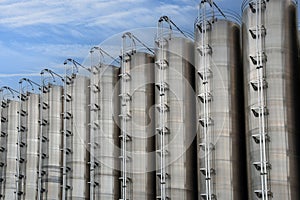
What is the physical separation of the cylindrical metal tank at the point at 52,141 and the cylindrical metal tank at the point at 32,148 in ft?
4.31

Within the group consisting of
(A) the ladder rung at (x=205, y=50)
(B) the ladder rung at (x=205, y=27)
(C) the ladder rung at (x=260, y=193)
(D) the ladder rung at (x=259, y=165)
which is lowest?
(C) the ladder rung at (x=260, y=193)

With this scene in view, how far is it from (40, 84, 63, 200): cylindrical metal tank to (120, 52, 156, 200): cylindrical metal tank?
22.1 ft

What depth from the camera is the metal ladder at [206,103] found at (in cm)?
2248

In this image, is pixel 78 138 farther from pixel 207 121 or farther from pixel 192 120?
pixel 207 121


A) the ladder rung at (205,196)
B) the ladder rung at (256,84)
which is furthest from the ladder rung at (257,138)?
the ladder rung at (205,196)

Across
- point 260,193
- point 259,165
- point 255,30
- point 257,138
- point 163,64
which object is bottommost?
point 260,193

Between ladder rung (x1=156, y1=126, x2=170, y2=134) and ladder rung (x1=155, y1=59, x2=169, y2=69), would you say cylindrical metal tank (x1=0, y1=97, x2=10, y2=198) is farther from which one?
ladder rung (x1=155, y1=59, x2=169, y2=69)

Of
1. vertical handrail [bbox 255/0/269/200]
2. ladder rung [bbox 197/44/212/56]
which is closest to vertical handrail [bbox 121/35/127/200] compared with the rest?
ladder rung [bbox 197/44/212/56]

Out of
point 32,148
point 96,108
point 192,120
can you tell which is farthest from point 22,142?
point 192,120

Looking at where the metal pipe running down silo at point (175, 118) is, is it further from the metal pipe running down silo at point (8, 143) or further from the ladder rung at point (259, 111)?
the metal pipe running down silo at point (8, 143)

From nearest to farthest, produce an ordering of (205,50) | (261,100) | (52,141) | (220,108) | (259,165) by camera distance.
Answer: (259,165)
(261,100)
(220,108)
(205,50)
(52,141)

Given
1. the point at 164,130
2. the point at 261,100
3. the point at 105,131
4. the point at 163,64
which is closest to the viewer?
the point at 261,100

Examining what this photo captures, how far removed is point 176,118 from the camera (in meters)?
25.0

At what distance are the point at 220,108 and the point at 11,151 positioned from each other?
59.4ft
